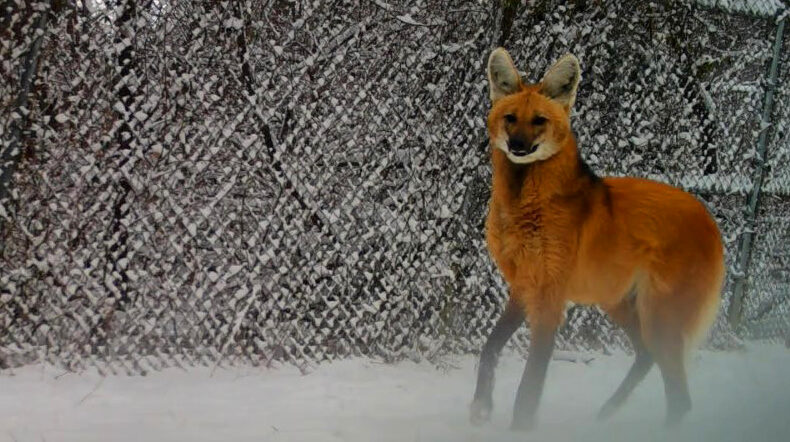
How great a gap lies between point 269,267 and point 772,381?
3.73 meters

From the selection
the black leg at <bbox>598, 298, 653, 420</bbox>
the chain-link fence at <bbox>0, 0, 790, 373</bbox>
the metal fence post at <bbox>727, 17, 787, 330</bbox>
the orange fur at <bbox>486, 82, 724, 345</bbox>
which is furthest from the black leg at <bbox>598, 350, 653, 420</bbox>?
the metal fence post at <bbox>727, 17, 787, 330</bbox>

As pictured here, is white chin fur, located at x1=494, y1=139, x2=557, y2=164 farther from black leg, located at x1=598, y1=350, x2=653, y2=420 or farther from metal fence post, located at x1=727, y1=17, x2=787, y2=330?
metal fence post, located at x1=727, y1=17, x2=787, y2=330

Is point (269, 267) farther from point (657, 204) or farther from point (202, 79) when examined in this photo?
point (657, 204)

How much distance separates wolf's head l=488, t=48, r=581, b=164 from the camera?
3377mm

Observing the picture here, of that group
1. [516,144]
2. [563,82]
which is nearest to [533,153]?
[516,144]

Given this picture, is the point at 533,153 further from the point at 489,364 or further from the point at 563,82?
the point at 489,364

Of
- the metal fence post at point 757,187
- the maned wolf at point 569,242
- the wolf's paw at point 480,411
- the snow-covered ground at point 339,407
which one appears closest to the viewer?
the snow-covered ground at point 339,407

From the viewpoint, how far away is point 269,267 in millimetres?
4496

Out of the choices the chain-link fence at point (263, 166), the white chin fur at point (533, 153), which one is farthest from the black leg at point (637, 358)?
the chain-link fence at point (263, 166)

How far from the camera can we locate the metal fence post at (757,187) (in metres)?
6.65

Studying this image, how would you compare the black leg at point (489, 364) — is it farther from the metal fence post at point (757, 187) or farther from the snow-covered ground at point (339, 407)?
the metal fence post at point (757, 187)

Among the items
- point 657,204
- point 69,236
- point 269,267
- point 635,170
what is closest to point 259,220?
point 269,267

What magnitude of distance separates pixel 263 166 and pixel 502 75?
5.18ft

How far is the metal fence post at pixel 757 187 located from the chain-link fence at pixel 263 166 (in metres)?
1.67
